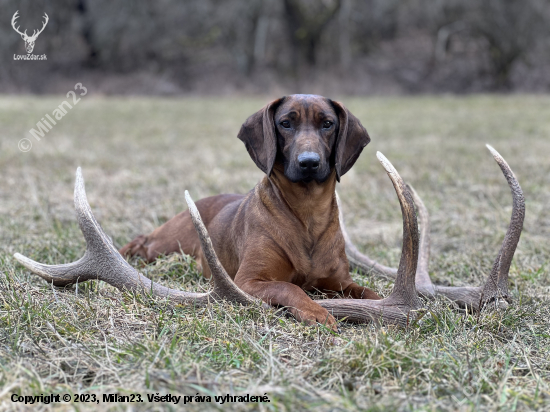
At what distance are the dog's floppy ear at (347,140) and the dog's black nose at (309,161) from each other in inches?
10.5

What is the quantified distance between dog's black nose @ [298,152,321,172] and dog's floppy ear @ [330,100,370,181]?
27cm

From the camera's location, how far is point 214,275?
124 inches

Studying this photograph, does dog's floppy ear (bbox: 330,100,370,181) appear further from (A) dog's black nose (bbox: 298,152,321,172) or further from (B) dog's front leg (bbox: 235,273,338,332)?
(B) dog's front leg (bbox: 235,273,338,332)

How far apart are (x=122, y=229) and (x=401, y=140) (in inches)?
279

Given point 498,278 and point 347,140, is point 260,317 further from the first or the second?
point 498,278

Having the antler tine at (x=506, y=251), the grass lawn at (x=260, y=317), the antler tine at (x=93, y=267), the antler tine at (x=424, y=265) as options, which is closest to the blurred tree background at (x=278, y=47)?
the grass lawn at (x=260, y=317)

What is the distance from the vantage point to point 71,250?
15.1 feet

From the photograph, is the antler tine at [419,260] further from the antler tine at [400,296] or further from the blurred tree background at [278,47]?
the blurred tree background at [278,47]

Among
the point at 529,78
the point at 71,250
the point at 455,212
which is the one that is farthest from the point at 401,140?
the point at 529,78

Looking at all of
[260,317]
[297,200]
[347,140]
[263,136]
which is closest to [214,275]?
[260,317]

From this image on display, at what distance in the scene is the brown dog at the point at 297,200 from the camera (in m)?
3.40

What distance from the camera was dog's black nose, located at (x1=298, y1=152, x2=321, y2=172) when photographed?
3189 millimetres

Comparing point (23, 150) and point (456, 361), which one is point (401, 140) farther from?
point (456, 361)

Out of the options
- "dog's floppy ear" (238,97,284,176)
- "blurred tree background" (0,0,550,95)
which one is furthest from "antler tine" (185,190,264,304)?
"blurred tree background" (0,0,550,95)
